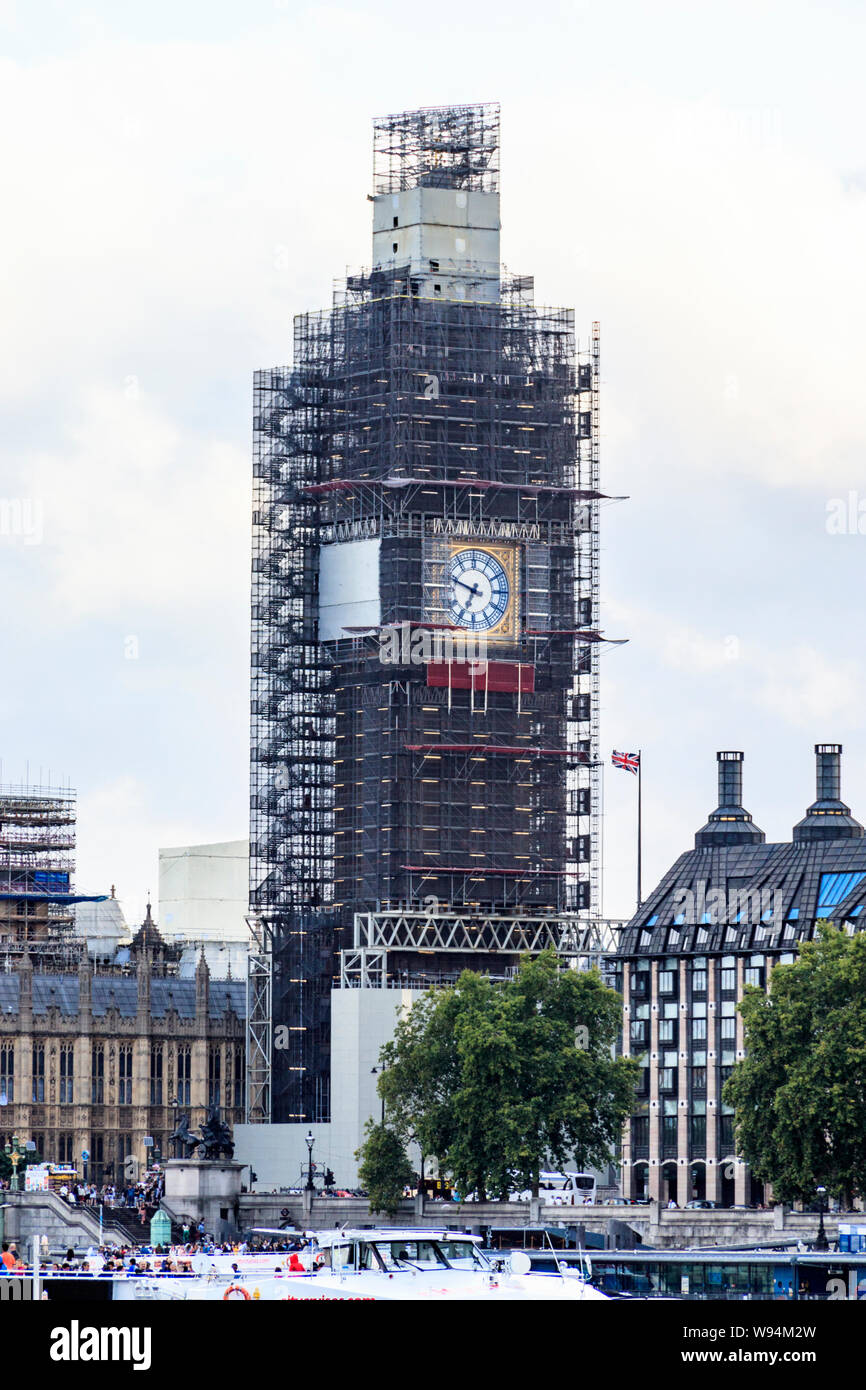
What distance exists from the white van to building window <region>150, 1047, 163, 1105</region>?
2946cm

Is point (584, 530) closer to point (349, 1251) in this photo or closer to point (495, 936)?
point (495, 936)

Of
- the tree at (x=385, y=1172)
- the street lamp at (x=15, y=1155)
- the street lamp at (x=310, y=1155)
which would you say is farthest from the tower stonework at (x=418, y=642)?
the tree at (x=385, y=1172)

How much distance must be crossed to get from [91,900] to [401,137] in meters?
53.3

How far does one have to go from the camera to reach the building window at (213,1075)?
161000 millimetres

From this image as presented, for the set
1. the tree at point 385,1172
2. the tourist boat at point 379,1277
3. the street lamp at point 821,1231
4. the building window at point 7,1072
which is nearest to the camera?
the tourist boat at point 379,1277

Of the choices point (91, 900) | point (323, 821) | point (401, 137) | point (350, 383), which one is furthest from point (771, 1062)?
point (91, 900)

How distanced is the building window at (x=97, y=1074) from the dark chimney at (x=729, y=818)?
116 feet

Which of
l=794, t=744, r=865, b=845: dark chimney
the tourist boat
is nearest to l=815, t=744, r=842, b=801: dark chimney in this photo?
l=794, t=744, r=865, b=845: dark chimney

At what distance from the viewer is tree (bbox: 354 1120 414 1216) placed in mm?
122688

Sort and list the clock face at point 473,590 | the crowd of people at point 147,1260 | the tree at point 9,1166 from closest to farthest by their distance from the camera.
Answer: the crowd of people at point 147,1260, the tree at point 9,1166, the clock face at point 473,590

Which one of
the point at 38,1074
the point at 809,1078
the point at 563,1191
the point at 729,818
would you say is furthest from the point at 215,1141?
the point at 729,818

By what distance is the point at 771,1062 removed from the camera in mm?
112875

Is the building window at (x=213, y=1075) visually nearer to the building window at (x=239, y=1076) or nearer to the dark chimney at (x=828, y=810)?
the building window at (x=239, y=1076)

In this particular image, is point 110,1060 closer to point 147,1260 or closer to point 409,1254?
point 147,1260
